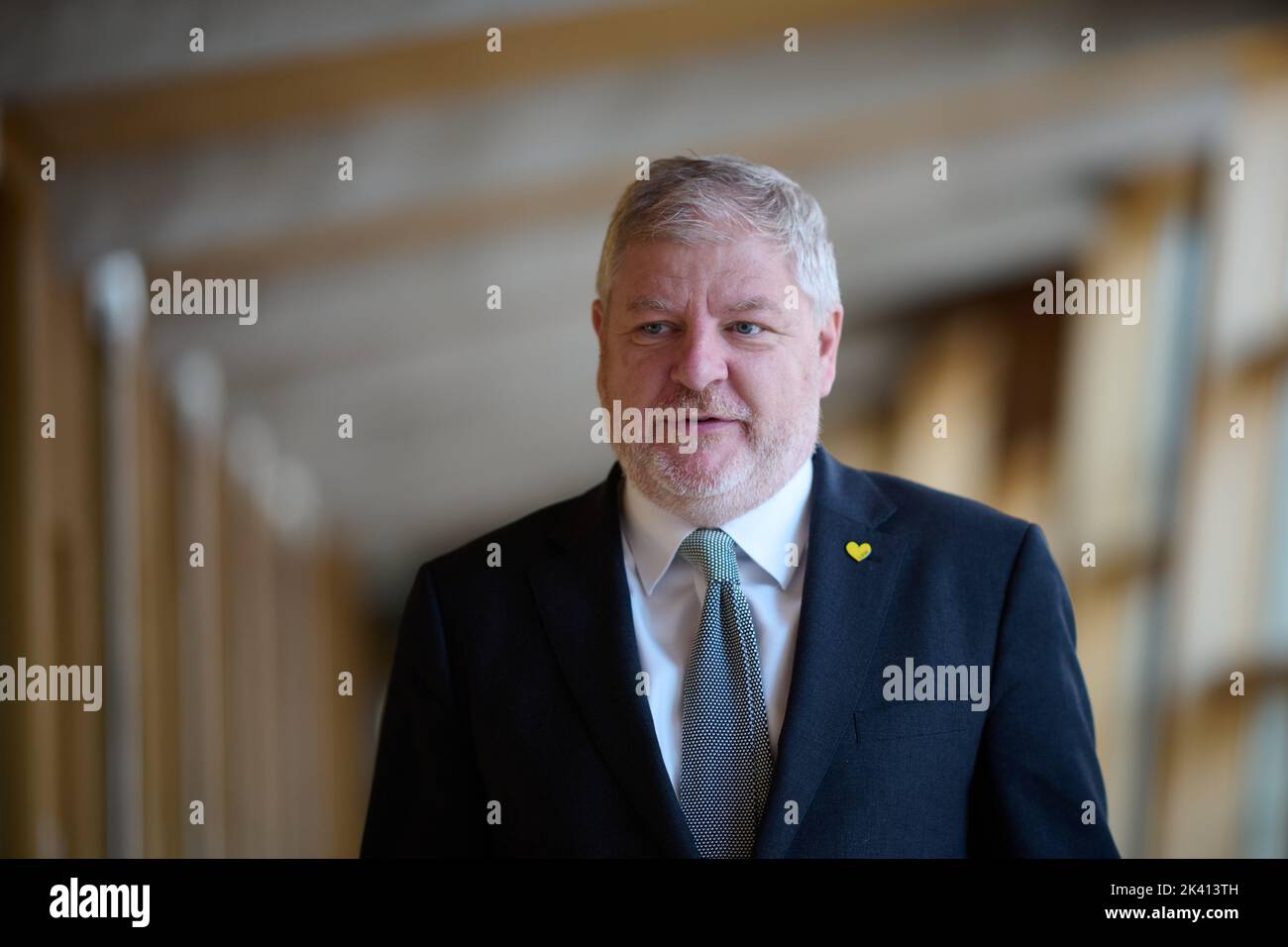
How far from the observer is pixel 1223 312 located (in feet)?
16.3

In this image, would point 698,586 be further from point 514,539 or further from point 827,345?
point 827,345

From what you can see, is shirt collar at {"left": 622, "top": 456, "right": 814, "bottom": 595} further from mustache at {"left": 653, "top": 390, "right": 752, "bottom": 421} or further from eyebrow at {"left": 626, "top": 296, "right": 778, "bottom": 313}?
eyebrow at {"left": 626, "top": 296, "right": 778, "bottom": 313}

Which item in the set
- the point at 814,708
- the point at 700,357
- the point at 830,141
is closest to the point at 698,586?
the point at 814,708

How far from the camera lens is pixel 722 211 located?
2256 mm

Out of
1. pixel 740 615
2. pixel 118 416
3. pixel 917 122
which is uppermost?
pixel 917 122

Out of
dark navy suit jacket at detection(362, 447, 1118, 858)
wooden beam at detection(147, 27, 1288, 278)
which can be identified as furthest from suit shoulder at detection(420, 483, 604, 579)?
wooden beam at detection(147, 27, 1288, 278)

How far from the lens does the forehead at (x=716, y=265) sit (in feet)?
7.42

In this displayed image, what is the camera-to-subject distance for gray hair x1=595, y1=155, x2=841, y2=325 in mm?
2258

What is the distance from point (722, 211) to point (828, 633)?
2.36 feet

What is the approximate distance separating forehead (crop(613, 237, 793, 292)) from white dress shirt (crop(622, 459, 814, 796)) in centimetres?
37

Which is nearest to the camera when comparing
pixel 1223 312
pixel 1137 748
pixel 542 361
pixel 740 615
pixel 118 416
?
pixel 740 615

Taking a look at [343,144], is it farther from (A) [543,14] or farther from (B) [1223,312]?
(B) [1223,312]
